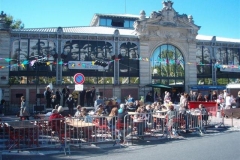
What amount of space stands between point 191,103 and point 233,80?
15.8m

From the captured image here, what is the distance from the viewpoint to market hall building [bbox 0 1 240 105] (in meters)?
23.5

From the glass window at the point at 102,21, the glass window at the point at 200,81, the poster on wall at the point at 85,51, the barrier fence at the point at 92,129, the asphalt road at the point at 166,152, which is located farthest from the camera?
the glass window at the point at 102,21

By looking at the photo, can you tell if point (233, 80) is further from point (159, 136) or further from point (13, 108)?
point (13, 108)

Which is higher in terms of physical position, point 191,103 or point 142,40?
point 142,40

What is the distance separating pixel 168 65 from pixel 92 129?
21059 mm

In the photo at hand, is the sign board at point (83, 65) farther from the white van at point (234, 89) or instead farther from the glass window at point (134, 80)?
the white van at point (234, 89)

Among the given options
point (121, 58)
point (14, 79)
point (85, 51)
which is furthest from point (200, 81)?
point (14, 79)

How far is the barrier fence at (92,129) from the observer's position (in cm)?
841

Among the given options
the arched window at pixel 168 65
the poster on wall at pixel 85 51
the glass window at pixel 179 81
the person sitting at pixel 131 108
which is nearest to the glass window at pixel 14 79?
the poster on wall at pixel 85 51

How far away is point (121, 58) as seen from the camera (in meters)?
26.0

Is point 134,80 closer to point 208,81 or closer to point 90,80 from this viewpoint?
point 90,80

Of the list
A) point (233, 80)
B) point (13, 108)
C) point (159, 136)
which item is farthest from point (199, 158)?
point (233, 80)

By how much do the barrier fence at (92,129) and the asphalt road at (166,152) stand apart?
57 cm

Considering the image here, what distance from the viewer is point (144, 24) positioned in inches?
1079
